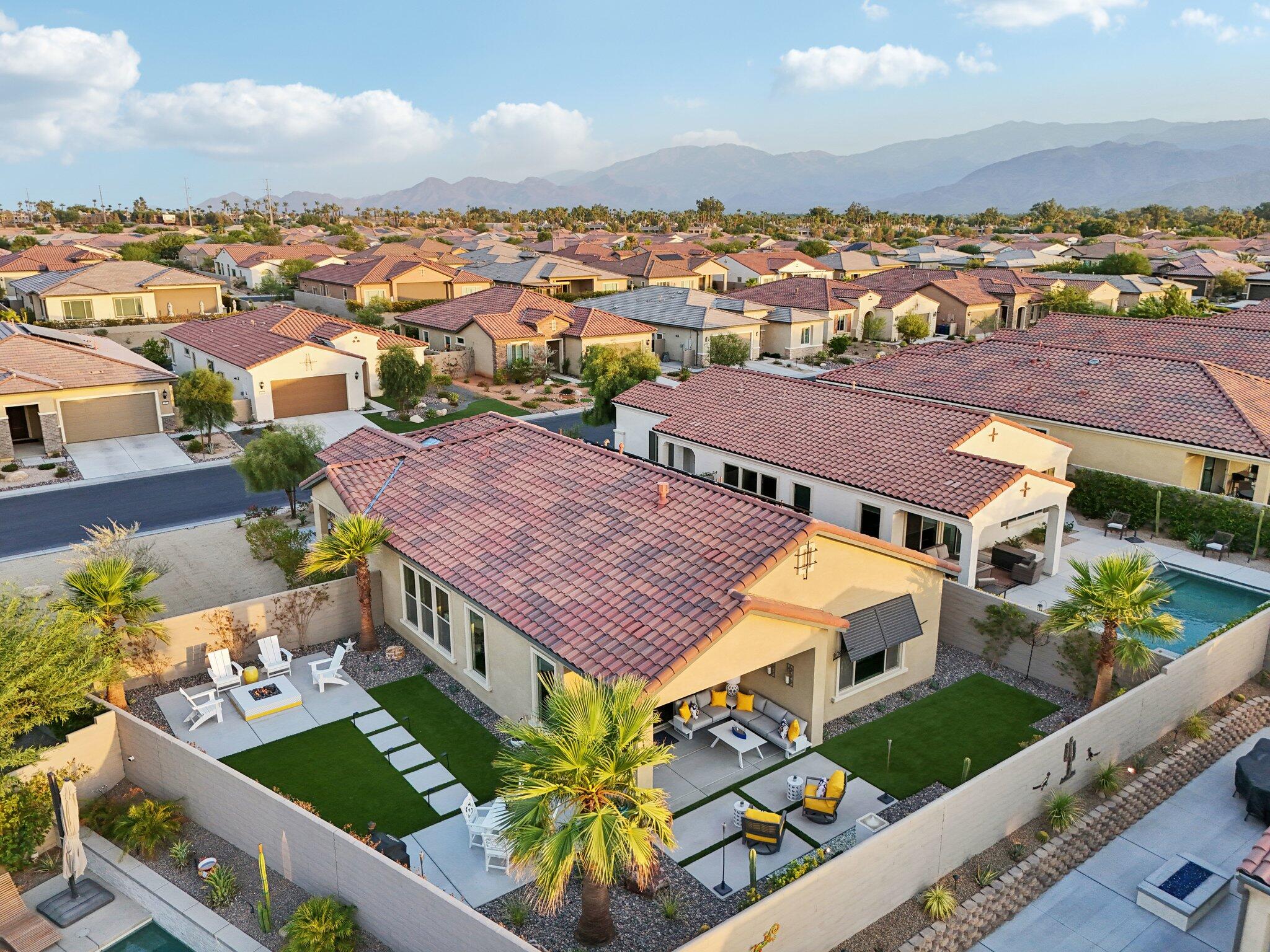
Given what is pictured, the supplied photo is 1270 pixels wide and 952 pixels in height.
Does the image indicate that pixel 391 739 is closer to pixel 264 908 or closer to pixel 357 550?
pixel 357 550

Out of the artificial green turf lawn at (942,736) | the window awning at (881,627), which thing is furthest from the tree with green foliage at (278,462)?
the artificial green turf lawn at (942,736)

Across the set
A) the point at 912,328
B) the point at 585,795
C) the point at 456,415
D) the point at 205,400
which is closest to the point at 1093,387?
the point at 456,415

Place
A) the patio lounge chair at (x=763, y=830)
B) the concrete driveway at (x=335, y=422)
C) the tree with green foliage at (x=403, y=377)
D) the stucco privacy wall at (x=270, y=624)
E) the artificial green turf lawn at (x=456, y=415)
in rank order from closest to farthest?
the patio lounge chair at (x=763, y=830), the stucco privacy wall at (x=270, y=624), the concrete driveway at (x=335, y=422), the artificial green turf lawn at (x=456, y=415), the tree with green foliage at (x=403, y=377)

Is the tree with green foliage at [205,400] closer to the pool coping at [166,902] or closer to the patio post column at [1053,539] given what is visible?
the pool coping at [166,902]

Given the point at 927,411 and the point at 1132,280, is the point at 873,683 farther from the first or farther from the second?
the point at 1132,280

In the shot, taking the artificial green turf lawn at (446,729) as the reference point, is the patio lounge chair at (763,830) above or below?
above
